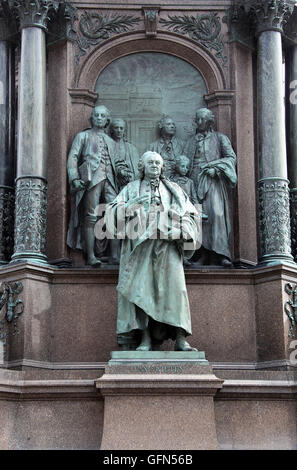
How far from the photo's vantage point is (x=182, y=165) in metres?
17.2

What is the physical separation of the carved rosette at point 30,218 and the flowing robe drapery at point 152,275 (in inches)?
58.7

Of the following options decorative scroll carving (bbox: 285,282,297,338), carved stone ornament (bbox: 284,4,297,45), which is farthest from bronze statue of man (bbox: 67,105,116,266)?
carved stone ornament (bbox: 284,4,297,45)

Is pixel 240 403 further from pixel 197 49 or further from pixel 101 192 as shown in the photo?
pixel 197 49

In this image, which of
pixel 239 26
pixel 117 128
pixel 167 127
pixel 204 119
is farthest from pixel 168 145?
pixel 239 26

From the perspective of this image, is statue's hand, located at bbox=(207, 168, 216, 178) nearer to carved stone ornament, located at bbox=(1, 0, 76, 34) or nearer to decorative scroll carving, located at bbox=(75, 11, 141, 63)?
decorative scroll carving, located at bbox=(75, 11, 141, 63)

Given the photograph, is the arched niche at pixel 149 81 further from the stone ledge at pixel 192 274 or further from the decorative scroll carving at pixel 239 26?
the stone ledge at pixel 192 274

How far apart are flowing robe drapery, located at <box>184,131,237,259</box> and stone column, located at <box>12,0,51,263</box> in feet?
7.52

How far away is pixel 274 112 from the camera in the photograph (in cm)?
1706

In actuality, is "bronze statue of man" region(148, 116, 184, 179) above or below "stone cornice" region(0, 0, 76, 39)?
below

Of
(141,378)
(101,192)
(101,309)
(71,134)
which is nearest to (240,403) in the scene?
(141,378)

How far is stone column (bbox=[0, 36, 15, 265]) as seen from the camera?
56.6 ft

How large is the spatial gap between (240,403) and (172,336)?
4.09 ft

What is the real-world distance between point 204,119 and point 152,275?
3354 mm

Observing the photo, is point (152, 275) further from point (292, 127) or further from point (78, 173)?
point (292, 127)
